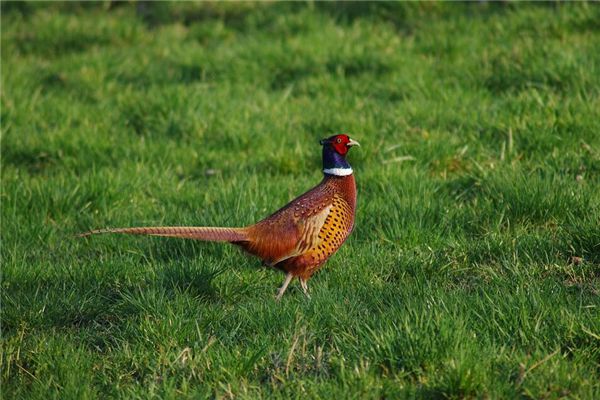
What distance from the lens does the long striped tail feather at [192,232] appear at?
4.49 m

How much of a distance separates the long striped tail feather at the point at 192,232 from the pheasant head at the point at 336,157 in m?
0.64

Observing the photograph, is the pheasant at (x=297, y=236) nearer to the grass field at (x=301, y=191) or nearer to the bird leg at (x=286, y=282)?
the bird leg at (x=286, y=282)

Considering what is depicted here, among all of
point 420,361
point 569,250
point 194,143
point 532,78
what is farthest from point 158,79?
point 420,361

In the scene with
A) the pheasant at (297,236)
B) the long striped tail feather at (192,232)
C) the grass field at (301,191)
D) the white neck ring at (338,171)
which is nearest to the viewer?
the grass field at (301,191)

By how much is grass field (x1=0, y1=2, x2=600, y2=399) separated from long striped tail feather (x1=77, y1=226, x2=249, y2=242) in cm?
27

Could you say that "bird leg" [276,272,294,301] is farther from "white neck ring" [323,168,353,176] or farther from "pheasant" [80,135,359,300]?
"white neck ring" [323,168,353,176]

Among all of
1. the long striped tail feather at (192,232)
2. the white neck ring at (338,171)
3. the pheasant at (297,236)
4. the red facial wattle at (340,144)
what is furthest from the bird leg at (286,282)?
the red facial wattle at (340,144)

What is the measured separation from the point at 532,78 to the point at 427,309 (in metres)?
3.37

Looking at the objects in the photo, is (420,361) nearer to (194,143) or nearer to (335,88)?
(194,143)

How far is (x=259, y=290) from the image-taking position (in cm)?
485

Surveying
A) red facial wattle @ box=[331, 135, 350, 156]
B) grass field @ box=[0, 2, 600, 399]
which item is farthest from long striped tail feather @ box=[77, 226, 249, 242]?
red facial wattle @ box=[331, 135, 350, 156]

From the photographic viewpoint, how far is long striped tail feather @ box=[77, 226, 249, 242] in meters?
4.49

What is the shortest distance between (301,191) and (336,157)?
954 mm

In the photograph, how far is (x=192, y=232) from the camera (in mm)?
4551
